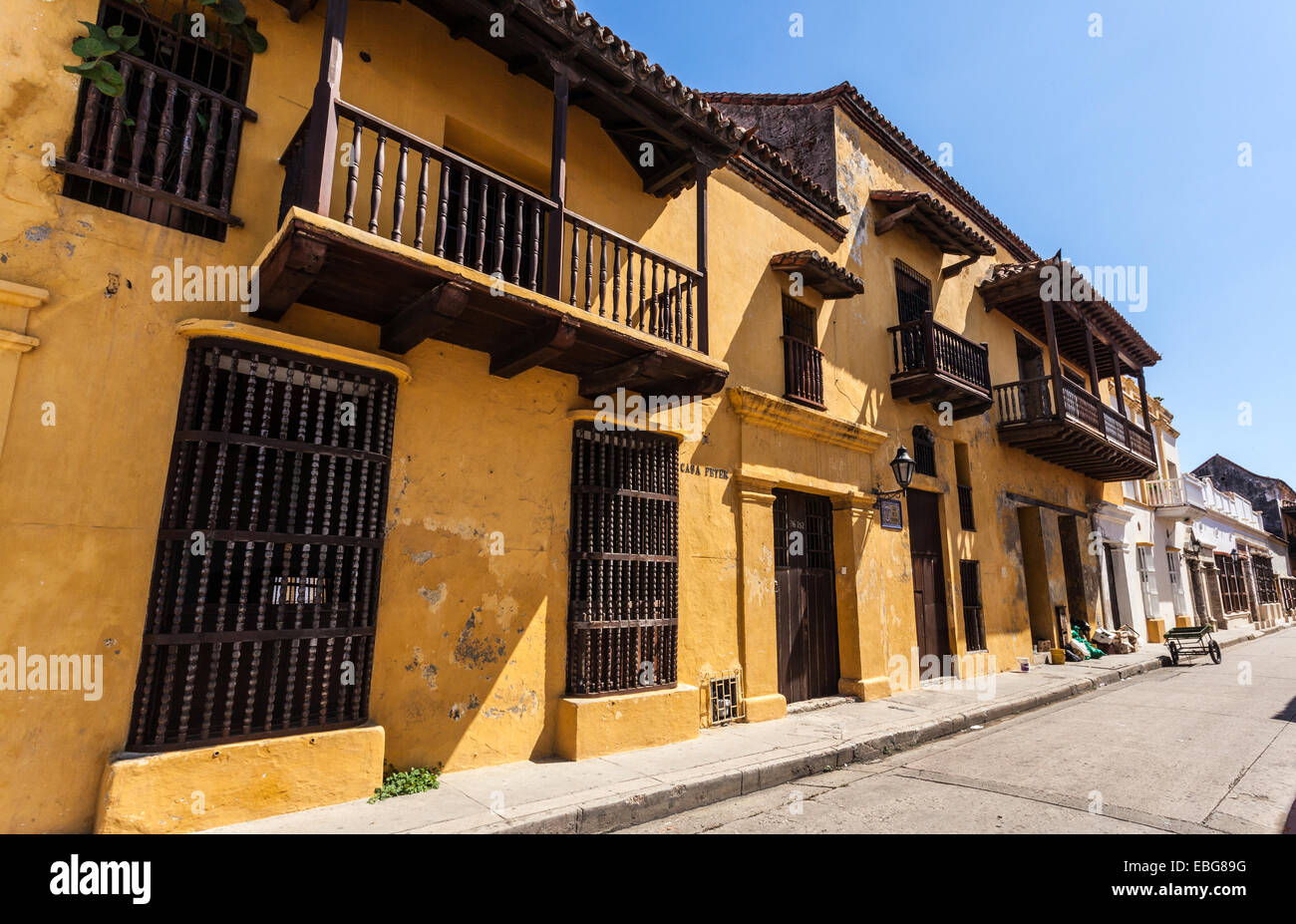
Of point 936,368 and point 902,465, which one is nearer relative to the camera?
point 902,465

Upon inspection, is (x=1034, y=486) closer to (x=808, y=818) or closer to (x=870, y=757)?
(x=870, y=757)

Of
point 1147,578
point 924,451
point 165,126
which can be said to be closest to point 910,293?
point 924,451

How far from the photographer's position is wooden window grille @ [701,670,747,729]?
699 centimetres

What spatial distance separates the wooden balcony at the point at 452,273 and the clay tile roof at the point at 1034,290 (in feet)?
32.8

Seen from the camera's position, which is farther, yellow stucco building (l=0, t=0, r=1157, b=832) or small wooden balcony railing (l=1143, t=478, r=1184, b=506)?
small wooden balcony railing (l=1143, t=478, r=1184, b=506)

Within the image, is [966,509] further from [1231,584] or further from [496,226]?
[1231,584]

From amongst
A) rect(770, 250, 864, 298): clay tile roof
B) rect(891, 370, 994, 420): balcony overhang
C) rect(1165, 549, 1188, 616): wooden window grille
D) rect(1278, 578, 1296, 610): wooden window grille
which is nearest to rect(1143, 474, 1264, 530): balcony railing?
rect(1165, 549, 1188, 616): wooden window grille

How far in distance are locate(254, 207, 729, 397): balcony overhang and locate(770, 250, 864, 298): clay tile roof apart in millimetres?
3340

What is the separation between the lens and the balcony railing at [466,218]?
4430mm

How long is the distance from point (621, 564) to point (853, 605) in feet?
13.6

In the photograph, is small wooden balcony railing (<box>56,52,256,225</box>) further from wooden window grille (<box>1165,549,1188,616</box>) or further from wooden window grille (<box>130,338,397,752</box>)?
wooden window grille (<box>1165,549,1188,616</box>)

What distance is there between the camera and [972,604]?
1166 centimetres

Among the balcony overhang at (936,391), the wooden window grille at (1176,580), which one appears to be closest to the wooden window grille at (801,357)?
the balcony overhang at (936,391)

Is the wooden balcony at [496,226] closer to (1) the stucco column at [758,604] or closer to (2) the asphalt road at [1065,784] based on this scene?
(1) the stucco column at [758,604]
